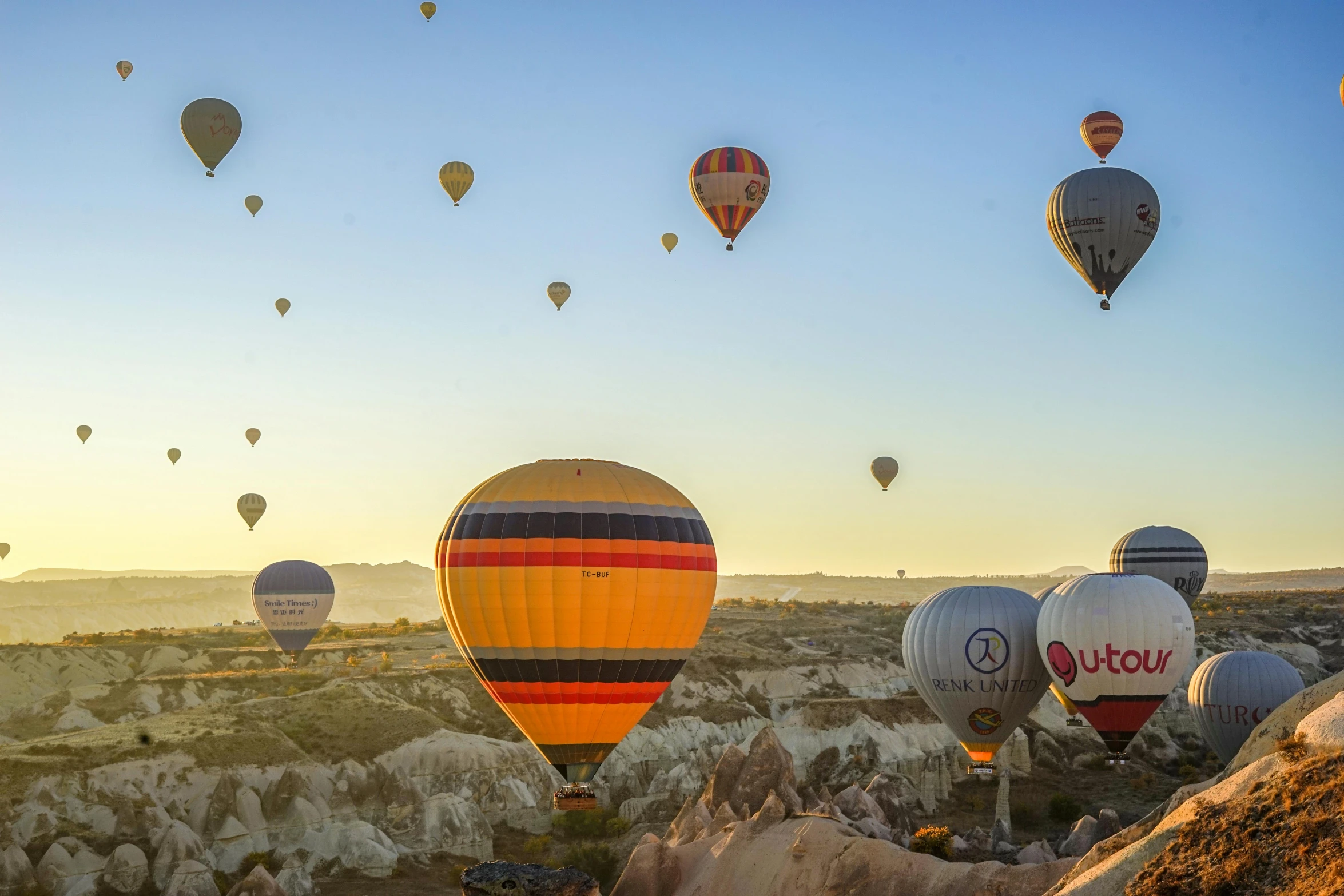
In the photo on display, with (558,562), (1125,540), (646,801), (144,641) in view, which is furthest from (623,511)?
(144,641)

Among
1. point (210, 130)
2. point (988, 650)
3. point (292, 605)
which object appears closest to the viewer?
point (988, 650)

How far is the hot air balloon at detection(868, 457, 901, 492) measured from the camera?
3447 inches

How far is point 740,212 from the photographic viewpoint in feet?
190

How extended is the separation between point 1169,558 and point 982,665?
35.3 meters

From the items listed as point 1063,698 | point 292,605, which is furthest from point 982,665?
point 292,605

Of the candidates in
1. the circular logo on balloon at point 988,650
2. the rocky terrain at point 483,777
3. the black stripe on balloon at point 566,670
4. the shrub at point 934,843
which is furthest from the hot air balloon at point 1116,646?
the black stripe on balloon at point 566,670

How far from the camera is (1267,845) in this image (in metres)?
20.8

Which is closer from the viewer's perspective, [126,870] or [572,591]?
[572,591]

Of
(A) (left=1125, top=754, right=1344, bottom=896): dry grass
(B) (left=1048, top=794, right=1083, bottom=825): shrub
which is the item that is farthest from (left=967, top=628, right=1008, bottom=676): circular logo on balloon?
(A) (left=1125, top=754, right=1344, bottom=896): dry grass

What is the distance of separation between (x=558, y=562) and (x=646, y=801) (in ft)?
110

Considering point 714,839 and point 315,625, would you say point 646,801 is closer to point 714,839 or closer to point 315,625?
point 714,839

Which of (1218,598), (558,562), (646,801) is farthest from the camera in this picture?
(1218,598)

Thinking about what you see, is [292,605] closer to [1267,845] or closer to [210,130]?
[210,130]

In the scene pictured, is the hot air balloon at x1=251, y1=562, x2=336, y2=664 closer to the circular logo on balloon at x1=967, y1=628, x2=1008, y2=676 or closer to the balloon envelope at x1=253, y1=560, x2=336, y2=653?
the balloon envelope at x1=253, y1=560, x2=336, y2=653
